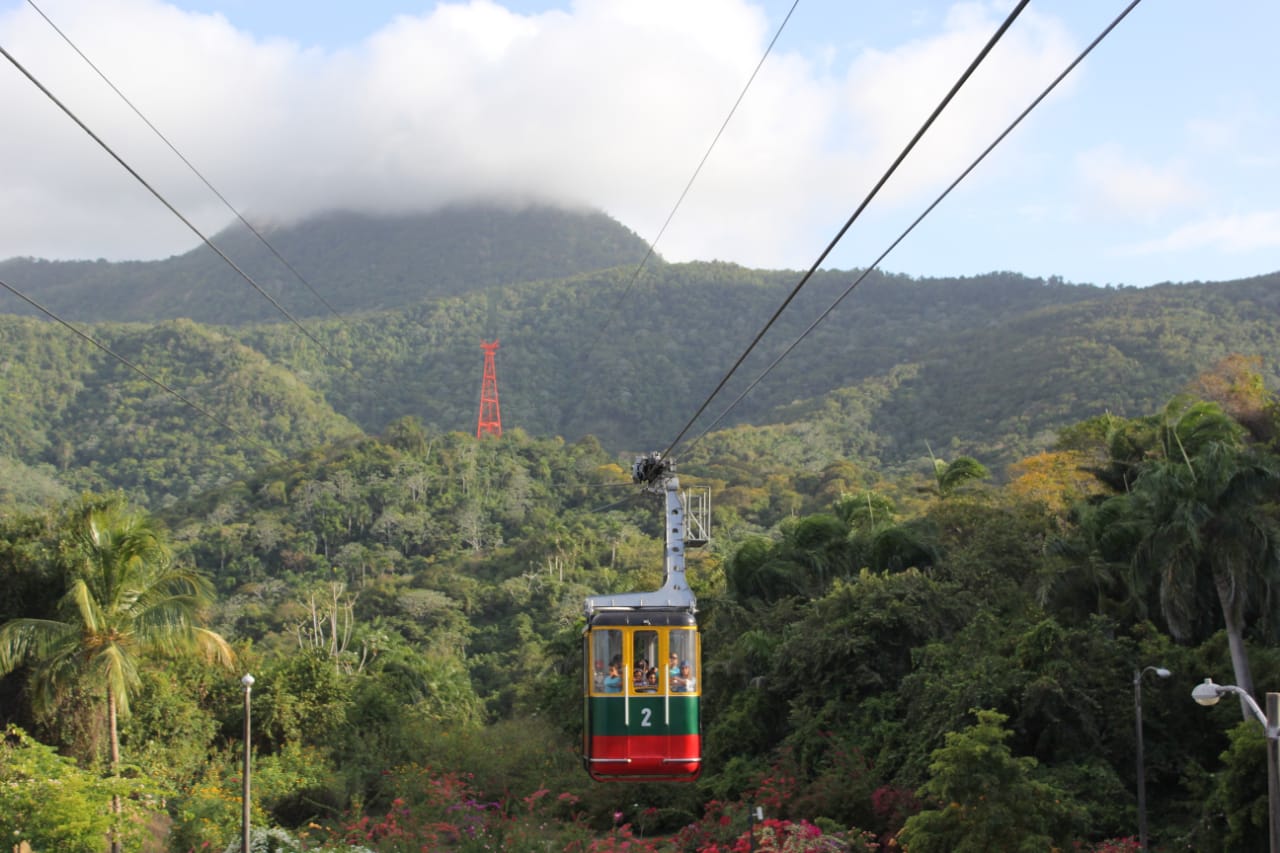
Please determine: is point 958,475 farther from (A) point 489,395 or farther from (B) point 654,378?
(B) point 654,378

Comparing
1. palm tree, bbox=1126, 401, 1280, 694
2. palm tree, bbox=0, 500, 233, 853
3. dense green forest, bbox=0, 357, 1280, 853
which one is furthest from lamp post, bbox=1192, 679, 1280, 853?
palm tree, bbox=0, 500, 233, 853

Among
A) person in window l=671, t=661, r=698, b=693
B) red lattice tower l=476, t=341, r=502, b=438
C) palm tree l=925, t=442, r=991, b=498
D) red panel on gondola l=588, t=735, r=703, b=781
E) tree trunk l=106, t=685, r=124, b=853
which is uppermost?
red lattice tower l=476, t=341, r=502, b=438

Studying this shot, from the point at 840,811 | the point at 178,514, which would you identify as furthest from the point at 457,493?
the point at 840,811

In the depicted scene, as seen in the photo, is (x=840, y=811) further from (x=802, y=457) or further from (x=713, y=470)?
(x=802, y=457)

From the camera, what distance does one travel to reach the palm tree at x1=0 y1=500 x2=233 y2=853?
27.6 m

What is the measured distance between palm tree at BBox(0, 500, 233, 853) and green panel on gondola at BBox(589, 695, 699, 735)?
14.0m

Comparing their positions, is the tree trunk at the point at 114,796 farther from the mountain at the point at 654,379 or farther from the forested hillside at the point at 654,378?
the forested hillside at the point at 654,378

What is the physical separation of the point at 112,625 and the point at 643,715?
1589cm

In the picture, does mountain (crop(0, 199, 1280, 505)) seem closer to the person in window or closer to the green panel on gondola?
the person in window

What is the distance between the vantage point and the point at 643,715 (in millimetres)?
17266

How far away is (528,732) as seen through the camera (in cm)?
4172

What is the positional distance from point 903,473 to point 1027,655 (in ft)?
292

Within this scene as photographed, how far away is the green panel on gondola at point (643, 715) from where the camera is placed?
56.6 ft

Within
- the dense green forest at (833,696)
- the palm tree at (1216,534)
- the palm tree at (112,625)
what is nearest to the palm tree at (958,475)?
the dense green forest at (833,696)
